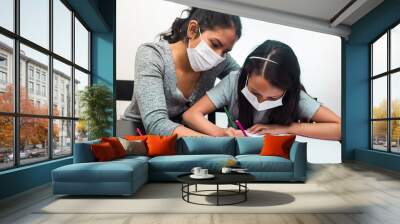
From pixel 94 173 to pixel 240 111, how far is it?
414 cm

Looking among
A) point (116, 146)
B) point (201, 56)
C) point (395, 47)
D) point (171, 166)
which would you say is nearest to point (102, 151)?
point (116, 146)

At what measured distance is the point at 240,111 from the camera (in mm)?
8109

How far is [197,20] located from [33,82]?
3773 mm

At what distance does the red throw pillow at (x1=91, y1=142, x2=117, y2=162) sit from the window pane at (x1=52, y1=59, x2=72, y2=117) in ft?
4.64

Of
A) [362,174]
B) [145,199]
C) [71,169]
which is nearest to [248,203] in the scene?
[145,199]

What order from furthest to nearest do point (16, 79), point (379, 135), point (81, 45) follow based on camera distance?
Answer: 1. point (379, 135)
2. point (81, 45)
3. point (16, 79)

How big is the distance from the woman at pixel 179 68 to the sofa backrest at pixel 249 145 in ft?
4.72

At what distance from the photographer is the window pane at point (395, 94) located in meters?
7.57

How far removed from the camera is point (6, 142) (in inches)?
188

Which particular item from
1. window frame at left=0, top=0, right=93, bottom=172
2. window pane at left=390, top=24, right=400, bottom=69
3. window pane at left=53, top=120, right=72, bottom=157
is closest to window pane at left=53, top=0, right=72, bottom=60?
window frame at left=0, top=0, right=93, bottom=172

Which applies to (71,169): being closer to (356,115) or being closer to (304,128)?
(304,128)

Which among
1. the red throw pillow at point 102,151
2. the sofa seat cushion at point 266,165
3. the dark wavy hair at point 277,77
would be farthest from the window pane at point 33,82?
the dark wavy hair at point 277,77

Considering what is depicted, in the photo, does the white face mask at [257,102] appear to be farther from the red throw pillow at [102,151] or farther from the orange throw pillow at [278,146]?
the red throw pillow at [102,151]

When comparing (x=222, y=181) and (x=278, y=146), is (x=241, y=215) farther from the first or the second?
(x=278, y=146)
